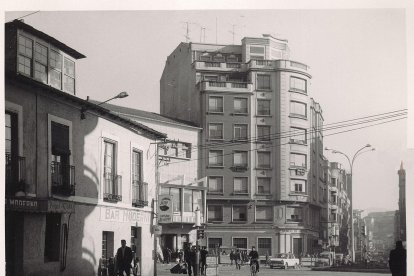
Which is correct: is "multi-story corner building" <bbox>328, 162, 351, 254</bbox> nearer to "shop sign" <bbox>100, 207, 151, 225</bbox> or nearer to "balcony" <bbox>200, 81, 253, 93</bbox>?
"balcony" <bbox>200, 81, 253, 93</bbox>

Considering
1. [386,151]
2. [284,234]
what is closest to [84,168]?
[386,151]

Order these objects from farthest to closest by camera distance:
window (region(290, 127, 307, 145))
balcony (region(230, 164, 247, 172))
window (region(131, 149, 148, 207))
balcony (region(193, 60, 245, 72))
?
balcony (region(193, 60, 245, 72))
balcony (region(230, 164, 247, 172))
window (region(290, 127, 307, 145))
window (region(131, 149, 148, 207))

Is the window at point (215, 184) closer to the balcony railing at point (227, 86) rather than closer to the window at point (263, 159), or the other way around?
the window at point (263, 159)

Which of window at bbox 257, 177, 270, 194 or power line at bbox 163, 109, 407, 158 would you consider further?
window at bbox 257, 177, 270, 194

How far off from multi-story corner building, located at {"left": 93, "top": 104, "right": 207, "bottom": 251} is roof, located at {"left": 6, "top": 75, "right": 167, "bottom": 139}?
0.56ft

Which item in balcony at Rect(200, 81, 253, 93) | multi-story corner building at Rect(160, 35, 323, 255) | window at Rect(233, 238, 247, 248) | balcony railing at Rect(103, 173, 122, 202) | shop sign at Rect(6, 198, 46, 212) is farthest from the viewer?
balcony at Rect(200, 81, 253, 93)

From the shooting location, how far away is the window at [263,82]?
957 inches

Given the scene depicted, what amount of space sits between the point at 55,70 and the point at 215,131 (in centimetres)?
754

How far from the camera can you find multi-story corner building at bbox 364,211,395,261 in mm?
14711

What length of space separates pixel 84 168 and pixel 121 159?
1.84 meters

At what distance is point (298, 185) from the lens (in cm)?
2412

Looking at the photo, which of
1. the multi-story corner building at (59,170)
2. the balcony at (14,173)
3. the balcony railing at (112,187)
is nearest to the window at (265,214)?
the multi-story corner building at (59,170)

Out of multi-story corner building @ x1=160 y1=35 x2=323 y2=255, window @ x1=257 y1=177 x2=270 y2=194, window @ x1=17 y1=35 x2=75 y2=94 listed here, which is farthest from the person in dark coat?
window @ x1=257 y1=177 x2=270 y2=194

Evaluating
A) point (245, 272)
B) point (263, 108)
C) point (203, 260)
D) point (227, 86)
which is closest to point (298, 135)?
point (263, 108)
